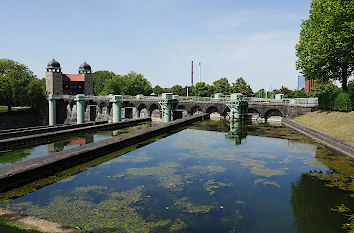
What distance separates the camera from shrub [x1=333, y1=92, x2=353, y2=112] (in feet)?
92.3

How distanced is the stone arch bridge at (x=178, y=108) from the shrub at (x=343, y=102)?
29.3ft

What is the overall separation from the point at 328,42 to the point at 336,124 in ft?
32.1

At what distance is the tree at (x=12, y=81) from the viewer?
65744 millimetres

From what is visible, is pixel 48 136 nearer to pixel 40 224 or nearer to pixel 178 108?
pixel 40 224

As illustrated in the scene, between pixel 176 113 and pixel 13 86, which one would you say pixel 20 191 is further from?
pixel 13 86

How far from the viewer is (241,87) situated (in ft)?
271

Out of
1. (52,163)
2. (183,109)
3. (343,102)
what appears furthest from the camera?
(183,109)

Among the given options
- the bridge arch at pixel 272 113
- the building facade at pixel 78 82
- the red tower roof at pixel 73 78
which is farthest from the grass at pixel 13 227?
the red tower roof at pixel 73 78

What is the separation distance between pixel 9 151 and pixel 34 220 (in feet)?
59.3

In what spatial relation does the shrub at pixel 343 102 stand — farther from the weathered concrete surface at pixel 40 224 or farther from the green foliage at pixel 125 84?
the green foliage at pixel 125 84

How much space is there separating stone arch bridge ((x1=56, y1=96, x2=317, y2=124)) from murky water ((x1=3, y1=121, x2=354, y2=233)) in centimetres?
2705

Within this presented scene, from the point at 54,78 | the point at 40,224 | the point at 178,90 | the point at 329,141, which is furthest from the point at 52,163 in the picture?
the point at 178,90

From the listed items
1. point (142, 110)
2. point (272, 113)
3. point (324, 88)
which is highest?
point (324, 88)

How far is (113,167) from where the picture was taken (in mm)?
16125
